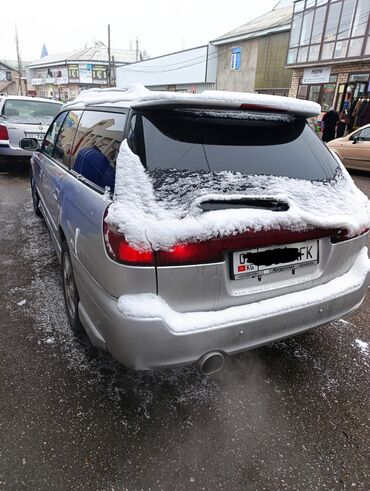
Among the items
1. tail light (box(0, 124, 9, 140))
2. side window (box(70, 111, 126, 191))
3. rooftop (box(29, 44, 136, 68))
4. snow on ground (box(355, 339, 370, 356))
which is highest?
rooftop (box(29, 44, 136, 68))

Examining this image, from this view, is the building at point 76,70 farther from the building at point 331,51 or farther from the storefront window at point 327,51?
the storefront window at point 327,51

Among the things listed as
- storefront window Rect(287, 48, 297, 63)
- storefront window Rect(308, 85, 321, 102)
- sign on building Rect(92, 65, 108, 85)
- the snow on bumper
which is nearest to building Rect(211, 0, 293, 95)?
storefront window Rect(287, 48, 297, 63)

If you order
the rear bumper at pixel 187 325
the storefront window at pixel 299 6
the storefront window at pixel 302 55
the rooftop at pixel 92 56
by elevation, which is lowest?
the rear bumper at pixel 187 325

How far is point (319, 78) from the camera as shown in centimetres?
1909

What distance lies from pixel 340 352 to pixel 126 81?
142 feet

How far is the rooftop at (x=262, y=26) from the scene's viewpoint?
23.2m

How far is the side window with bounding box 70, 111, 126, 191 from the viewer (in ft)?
6.56

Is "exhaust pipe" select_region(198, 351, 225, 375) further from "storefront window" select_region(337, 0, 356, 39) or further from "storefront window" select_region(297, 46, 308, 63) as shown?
"storefront window" select_region(297, 46, 308, 63)

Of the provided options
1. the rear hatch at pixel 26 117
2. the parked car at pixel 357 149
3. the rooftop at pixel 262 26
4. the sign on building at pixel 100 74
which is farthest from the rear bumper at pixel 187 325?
the sign on building at pixel 100 74

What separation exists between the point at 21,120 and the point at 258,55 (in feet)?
71.8

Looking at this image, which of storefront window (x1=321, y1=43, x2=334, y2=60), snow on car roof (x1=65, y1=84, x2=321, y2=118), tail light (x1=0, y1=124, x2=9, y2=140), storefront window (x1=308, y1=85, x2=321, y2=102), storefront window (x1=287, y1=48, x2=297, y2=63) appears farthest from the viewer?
storefront window (x1=287, y1=48, x2=297, y2=63)

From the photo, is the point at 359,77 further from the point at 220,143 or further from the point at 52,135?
the point at 220,143

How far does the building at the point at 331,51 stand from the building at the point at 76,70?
3224 centimetres

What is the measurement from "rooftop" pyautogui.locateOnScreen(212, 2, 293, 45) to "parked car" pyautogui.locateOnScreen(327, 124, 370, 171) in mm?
16580
